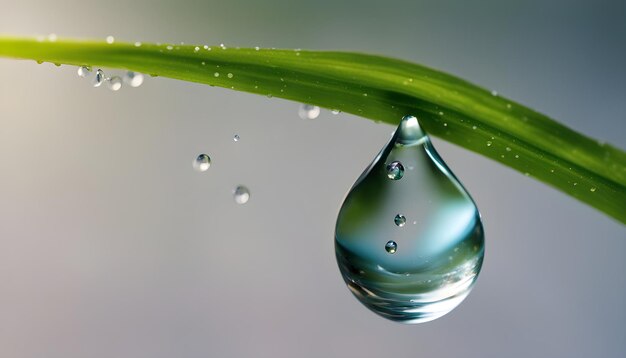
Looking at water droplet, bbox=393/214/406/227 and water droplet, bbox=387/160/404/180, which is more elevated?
water droplet, bbox=387/160/404/180

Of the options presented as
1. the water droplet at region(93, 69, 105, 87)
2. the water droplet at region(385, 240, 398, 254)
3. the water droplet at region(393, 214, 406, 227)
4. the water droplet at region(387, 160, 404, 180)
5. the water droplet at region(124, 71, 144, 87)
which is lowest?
the water droplet at region(385, 240, 398, 254)

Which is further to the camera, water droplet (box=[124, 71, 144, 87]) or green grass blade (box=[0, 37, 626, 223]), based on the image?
water droplet (box=[124, 71, 144, 87])

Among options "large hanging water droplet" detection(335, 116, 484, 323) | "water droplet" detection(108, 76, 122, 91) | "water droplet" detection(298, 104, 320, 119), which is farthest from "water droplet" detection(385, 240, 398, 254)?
"water droplet" detection(108, 76, 122, 91)

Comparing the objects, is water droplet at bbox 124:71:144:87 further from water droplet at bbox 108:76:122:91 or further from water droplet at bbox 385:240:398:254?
water droplet at bbox 385:240:398:254

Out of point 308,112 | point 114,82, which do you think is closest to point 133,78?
point 114,82

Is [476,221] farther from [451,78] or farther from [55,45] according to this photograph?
[55,45]

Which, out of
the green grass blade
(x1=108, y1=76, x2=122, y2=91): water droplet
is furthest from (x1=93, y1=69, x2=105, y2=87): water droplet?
the green grass blade
